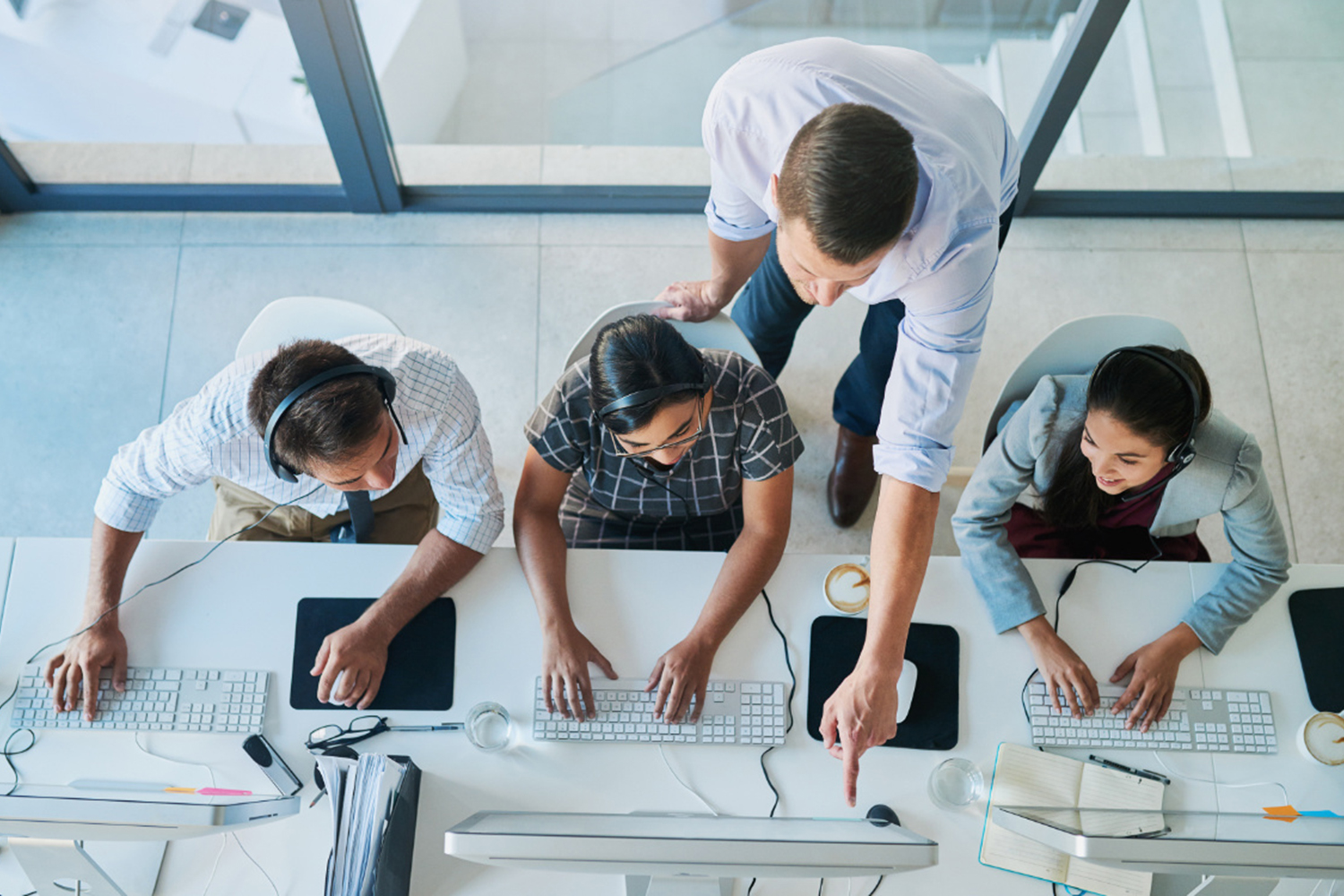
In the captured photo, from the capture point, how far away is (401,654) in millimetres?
1675

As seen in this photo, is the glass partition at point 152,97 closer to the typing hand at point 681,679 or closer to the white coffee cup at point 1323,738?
the typing hand at point 681,679

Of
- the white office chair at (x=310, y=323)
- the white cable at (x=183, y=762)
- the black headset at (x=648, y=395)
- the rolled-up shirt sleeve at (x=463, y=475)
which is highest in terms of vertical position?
the black headset at (x=648, y=395)

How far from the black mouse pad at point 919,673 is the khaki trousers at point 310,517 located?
913mm

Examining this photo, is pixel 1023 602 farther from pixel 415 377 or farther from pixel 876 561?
pixel 415 377

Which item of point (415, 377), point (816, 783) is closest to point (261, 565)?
point (415, 377)

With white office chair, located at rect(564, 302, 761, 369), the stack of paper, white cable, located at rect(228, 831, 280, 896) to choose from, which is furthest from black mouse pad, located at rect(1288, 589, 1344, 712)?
white cable, located at rect(228, 831, 280, 896)

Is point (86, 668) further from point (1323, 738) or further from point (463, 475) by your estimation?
point (1323, 738)

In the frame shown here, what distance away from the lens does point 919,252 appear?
134 cm

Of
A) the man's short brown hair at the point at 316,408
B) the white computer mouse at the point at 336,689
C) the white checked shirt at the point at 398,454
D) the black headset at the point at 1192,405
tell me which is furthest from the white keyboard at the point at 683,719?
the black headset at the point at 1192,405

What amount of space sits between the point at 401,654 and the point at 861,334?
4.24ft

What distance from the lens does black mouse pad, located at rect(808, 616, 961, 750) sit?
1624 millimetres

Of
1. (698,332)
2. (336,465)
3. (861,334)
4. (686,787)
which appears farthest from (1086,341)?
(336,465)

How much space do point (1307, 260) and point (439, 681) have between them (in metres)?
2.87

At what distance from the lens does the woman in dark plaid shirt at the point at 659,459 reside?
1490 mm
